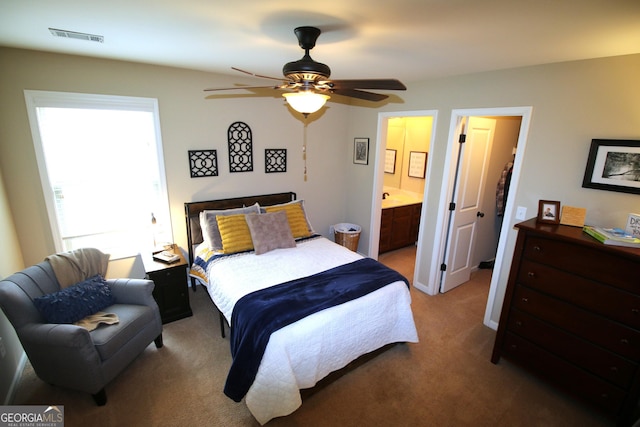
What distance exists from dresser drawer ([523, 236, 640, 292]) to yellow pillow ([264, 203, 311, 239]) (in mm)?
2202

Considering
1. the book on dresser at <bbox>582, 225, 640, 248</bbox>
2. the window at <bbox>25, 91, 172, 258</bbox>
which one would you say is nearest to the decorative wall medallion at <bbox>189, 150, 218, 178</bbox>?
the window at <bbox>25, 91, 172, 258</bbox>

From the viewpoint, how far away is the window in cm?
270

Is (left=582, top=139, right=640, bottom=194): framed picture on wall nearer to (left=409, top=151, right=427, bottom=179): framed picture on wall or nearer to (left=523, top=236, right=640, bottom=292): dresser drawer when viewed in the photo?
(left=523, top=236, right=640, bottom=292): dresser drawer

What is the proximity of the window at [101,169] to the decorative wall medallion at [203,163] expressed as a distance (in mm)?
317

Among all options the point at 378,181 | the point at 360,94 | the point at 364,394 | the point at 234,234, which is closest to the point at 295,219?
the point at 234,234

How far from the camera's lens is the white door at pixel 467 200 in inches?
131

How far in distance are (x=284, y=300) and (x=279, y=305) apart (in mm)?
73

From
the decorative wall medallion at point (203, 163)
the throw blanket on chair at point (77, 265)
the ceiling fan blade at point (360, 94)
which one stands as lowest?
the throw blanket on chair at point (77, 265)

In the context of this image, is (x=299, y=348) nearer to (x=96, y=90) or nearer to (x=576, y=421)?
(x=576, y=421)

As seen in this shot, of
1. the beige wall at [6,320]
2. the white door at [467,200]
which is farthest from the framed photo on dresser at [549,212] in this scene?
the beige wall at [6,320]

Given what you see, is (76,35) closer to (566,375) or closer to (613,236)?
(613,236)

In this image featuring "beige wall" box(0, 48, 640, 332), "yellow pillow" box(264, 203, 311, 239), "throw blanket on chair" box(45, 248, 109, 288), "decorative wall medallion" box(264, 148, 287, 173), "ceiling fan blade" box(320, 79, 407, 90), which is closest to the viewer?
"ceiling fan blade" box(320, 79, 407, 90)

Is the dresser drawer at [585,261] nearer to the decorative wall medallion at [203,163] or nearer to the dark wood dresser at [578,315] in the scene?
the dark wood dresser at [578,315]

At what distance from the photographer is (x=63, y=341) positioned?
192 centimetres
